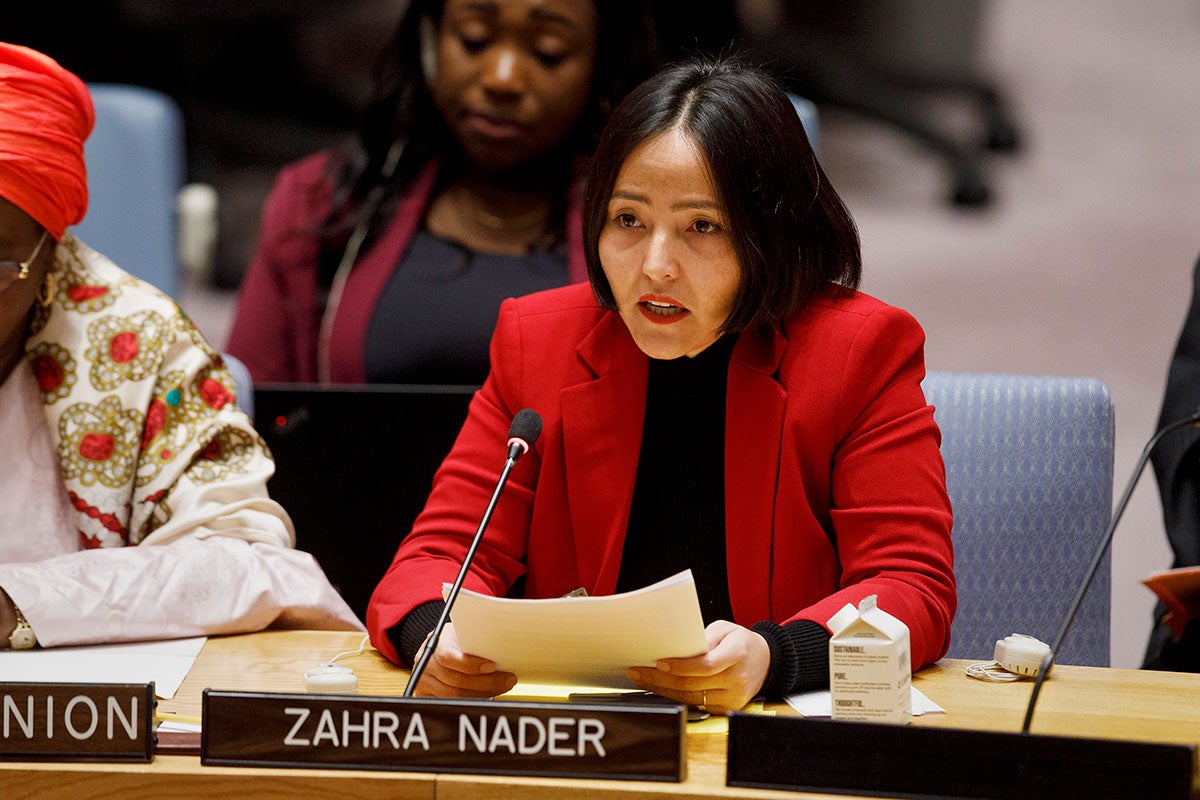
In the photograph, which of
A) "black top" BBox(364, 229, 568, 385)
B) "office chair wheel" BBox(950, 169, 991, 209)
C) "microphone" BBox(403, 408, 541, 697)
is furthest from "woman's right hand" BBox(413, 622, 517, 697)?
"office chair wheel" BBox(950, 169, 991, 209)

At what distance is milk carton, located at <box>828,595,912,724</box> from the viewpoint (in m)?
1.41

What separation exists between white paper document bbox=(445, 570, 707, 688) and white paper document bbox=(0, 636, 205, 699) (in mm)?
375

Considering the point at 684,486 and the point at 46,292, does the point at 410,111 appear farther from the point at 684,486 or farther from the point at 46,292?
the point at 684,486

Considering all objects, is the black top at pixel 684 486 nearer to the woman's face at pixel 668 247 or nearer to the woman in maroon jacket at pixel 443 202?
the woman's face at pixel 668 247

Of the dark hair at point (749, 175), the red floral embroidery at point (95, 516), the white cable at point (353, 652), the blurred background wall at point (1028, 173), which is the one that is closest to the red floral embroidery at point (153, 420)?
the red floral embroidery at point (95, 516)

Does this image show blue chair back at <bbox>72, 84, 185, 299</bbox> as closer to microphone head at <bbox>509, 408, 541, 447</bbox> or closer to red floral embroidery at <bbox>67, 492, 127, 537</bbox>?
red floral embroidery at <bbox>67, 492, 127, 537</bbox>

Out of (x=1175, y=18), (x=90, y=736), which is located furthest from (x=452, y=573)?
(x=1175, y=18)

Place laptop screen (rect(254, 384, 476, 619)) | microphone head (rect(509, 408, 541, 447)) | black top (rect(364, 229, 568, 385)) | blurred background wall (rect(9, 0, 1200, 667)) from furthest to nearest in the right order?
blurred background wall (rect(9, 0, 1200, 667))
black top (rect(364, 229, 568, 385))
laptop screen (rect(254, 384, 476, 619))
microphone head (rect(509, 408, 541, 447))

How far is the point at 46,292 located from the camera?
209 cm

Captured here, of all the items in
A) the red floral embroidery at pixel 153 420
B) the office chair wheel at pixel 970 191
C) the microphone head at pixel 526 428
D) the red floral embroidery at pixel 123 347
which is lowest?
the red floral embroidery at pixel 153 420

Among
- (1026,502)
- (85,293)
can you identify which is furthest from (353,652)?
(1026,502)

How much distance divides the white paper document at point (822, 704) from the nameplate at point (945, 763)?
210mm

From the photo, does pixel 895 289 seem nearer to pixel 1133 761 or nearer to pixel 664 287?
pixel 664 287

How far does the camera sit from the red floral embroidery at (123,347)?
6.86ft
